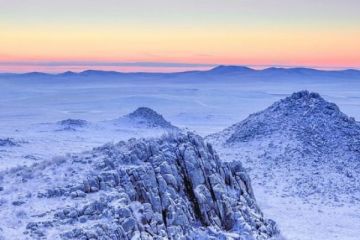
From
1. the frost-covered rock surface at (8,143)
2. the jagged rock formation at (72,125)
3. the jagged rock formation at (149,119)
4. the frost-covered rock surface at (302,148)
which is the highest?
the frost-covered rock surface at (302,148)

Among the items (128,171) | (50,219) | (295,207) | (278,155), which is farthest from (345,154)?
(50,219)

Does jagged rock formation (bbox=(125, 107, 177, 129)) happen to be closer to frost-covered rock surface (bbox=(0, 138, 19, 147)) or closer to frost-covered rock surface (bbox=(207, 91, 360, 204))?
frost-covered rock surface (bbox=(207, 91, 360, 204))

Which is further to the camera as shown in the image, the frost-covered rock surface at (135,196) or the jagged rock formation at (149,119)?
the jagged rock formation at (149,119)

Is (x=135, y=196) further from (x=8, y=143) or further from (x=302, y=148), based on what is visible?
(x=8, y=143)

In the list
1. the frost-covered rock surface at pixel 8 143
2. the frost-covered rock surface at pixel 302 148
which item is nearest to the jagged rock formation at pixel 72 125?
the frost-covered rock surface at pixel 8 143

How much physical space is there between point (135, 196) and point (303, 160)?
22.8 metres

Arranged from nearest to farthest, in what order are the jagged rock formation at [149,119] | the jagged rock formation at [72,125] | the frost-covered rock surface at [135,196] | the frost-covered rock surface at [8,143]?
the frost-covered rock surface at [135,196] → the frost-covered rock surface at [8,143] → the jagged rock formation at [72,125] → the jagged rock formation at [149,119]

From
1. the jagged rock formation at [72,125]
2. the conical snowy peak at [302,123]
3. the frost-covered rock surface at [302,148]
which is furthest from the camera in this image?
the jagged rock formation at [72,125]

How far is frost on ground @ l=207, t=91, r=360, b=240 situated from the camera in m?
29.1

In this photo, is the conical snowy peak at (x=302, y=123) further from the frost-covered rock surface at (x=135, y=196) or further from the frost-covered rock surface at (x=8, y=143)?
the frost-covered rock surface at (x=135, y=196)

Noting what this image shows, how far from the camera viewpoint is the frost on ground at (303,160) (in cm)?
2914

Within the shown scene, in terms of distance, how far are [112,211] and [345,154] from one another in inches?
1052

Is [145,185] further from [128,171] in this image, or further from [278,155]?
[278,155]

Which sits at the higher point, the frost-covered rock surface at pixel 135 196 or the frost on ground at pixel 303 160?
the frost-covered rock surface at pixel 135 196
